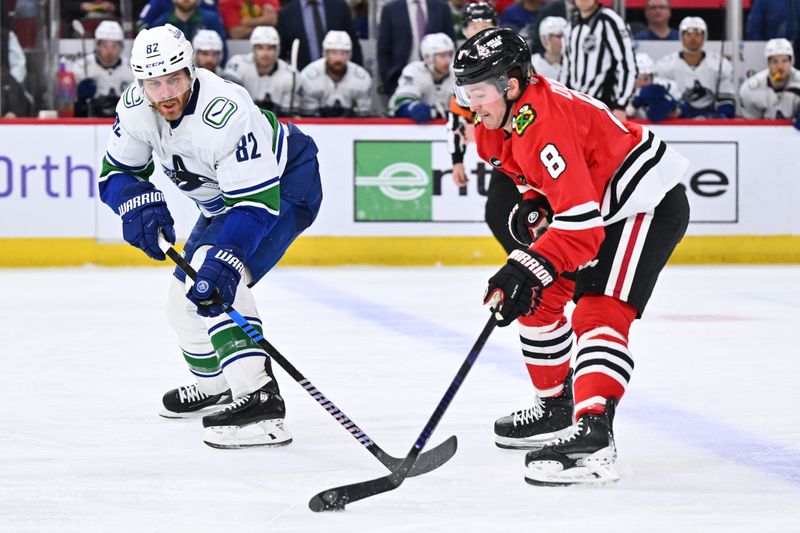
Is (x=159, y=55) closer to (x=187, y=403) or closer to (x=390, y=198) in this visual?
(x=187, y=403)

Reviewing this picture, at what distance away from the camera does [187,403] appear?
137 inches

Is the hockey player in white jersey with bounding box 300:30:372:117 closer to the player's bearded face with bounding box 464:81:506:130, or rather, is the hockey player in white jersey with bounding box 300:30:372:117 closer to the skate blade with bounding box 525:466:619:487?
the player's bearded face with bounding box 464:81:506:130

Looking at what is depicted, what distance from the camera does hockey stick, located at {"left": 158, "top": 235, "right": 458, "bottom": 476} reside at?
9.00ft

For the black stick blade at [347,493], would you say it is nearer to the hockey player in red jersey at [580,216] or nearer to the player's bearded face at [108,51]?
the hockey player in red jersey at [580,216]

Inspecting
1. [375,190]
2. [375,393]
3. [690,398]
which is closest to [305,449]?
[375,393]

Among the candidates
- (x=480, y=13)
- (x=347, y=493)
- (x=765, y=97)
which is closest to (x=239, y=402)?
(x=347, y=493)

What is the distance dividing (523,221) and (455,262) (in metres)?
5.10

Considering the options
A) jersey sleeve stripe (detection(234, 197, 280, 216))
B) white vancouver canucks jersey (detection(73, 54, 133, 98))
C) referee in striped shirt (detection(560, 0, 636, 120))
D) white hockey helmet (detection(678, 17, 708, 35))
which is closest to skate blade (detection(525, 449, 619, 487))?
jersey sleeve stripe (detection(234, 197, 280, 216))

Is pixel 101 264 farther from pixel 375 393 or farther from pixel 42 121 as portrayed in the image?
pixel 375 393

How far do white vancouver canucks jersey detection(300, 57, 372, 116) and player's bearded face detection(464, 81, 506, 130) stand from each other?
5415mm

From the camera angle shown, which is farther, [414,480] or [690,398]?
[690,398]

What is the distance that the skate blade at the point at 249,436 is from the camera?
3055mm

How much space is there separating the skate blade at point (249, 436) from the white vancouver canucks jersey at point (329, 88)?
5195 mm

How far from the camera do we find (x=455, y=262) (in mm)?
7980
